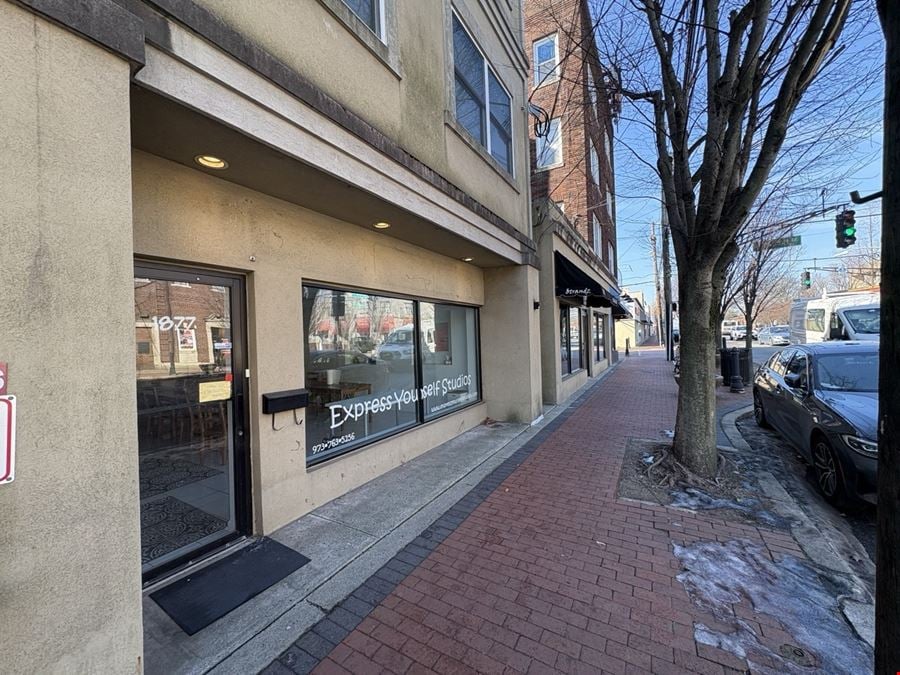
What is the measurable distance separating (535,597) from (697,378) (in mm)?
3743

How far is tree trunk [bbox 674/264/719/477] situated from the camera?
5168mm

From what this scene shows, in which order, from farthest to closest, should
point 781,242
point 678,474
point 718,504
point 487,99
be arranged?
point 781,242 < point 487,99 < point 678,474 < point 718,504

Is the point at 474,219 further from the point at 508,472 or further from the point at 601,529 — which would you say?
the point at 601,529

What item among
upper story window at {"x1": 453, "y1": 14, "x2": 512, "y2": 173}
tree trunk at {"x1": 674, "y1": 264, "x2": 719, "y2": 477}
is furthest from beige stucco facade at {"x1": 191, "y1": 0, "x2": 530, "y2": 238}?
tree trunk at {"x1": 674, "y1": 264, "x2": 719, "y2": 477}

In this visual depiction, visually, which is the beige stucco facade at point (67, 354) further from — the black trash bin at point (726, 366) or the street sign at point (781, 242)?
the black trash bin at point (726, 366)

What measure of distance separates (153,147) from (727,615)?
512cm

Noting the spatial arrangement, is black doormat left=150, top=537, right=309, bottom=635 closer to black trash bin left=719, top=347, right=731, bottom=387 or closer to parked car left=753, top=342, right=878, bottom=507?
parked car left=753, top=342, right=878, bottom=507

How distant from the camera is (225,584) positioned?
3.15 meters

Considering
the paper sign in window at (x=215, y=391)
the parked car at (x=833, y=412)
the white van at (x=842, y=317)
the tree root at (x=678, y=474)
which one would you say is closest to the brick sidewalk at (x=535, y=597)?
the tree root at (x=678, y=474)

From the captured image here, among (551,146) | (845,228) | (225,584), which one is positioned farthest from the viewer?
(551,146)

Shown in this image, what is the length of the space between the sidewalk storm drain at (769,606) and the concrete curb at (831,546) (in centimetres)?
9

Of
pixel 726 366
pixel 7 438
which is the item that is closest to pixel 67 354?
pixel 7 438

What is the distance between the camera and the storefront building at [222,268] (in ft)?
5.65

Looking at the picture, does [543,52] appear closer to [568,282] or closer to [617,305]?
[568,282]
